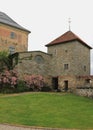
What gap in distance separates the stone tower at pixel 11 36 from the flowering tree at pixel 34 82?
1051 cm

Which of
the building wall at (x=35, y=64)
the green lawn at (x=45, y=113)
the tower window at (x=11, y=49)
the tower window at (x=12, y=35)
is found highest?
the tower window at (x=12, y=35)

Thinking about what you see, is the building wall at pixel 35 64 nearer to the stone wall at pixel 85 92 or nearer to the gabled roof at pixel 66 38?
the gabled roof at pixel 66 38

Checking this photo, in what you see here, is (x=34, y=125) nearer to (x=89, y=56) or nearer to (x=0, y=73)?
(x=0, y=73)

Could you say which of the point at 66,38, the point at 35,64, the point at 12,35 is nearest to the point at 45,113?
the point at 35,64

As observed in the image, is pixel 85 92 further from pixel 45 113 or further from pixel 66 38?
pixel 45 113

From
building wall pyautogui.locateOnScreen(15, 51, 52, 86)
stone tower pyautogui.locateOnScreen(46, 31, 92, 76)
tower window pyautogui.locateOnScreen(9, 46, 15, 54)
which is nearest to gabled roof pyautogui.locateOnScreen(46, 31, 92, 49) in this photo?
stone tower pyautogui.locateOnScreen(46, 31, 92, 76)

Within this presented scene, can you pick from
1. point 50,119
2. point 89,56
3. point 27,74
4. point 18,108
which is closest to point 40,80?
point 27,74

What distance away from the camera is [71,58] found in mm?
47906

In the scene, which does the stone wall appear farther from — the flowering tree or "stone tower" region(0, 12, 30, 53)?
"stone tower" region(0, 12, 30, 53)

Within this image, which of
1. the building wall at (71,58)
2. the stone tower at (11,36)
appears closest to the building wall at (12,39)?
the stone tower at (11,36)

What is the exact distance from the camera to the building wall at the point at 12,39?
53.4 m

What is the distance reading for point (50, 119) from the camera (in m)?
22.7

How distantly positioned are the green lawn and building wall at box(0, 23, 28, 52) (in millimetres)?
21632

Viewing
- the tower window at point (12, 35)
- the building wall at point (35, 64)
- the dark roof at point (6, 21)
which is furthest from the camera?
the tower window at point (12, 35)
